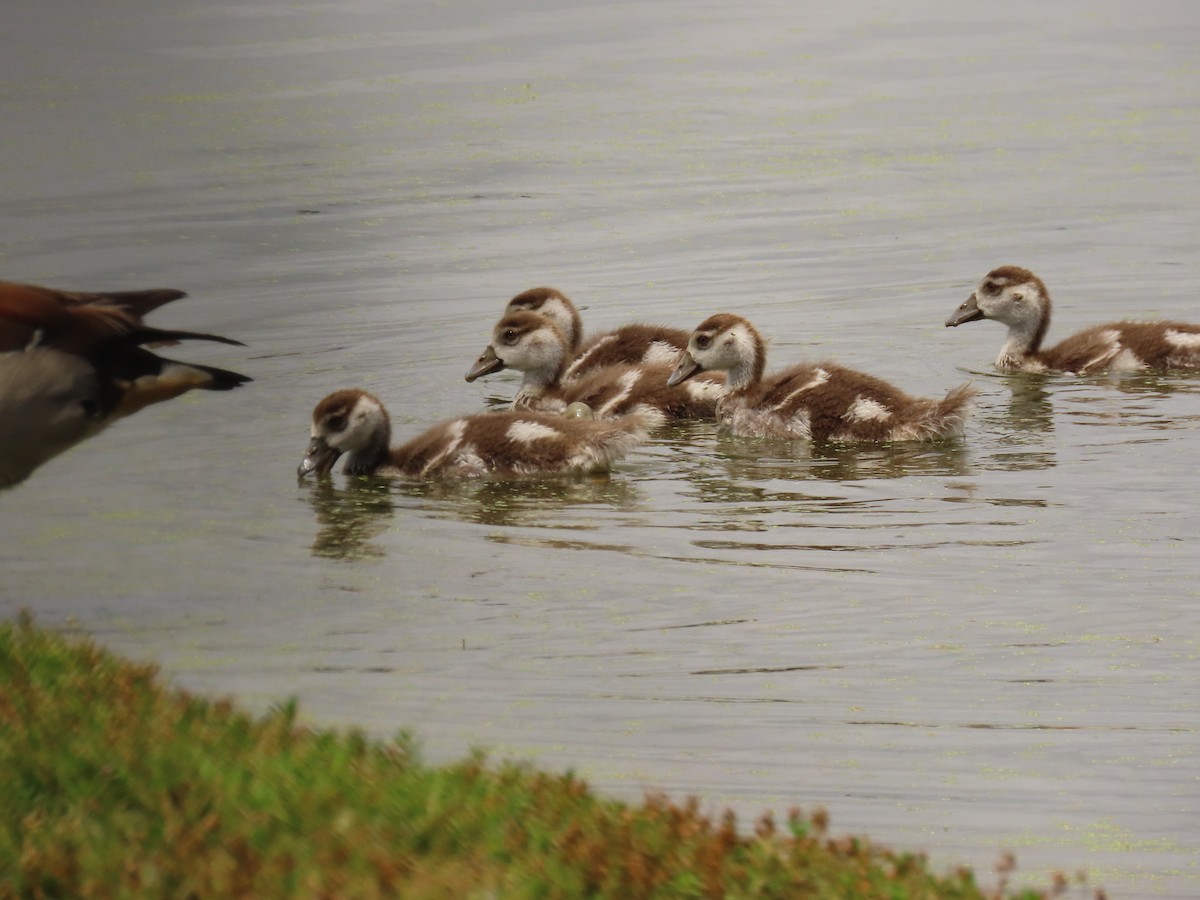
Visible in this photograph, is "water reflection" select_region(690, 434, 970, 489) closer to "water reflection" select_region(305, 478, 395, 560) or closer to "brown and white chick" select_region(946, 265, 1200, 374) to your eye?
"water reflection" select_region(305, 478, 395, 560)

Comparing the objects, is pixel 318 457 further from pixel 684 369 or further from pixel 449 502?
pixel 684 369

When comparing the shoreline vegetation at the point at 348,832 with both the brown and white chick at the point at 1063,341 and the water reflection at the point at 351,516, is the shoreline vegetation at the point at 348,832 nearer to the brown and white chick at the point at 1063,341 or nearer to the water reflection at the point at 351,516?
the water reflection at the point at 351,516

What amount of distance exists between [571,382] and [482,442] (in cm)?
237

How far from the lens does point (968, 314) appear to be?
1390cm

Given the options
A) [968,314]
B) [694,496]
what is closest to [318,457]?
[694,496]

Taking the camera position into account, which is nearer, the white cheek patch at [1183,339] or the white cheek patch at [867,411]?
the white cheek patch at [867,411]

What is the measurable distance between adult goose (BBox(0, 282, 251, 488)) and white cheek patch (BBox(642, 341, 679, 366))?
17.2ft

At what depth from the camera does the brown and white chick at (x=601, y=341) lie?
1289 centimetres

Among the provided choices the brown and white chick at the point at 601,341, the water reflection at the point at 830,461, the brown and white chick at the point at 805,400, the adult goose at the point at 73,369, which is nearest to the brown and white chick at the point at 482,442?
the water reflection at the point at 830,461

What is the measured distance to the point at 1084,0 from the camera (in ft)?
169

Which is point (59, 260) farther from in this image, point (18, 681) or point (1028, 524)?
point (18, 681)

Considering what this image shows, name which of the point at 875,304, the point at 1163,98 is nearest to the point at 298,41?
the point at 1163,98

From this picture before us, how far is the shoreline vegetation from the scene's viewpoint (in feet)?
14.5

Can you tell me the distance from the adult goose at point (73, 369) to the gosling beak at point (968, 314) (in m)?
7.21
